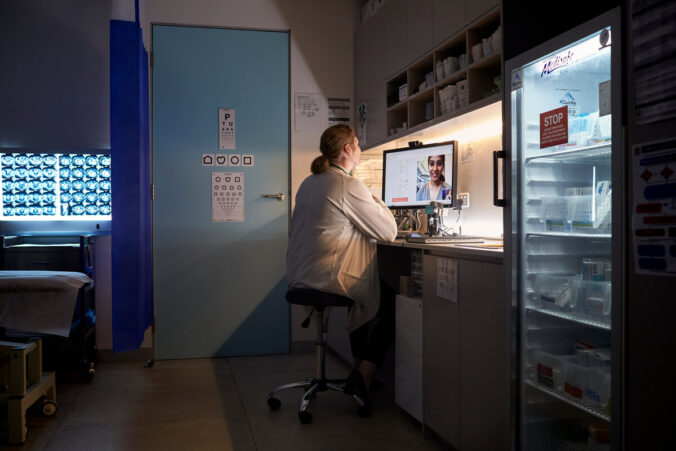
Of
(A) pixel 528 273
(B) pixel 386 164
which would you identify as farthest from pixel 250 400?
(A) pixel 528 273

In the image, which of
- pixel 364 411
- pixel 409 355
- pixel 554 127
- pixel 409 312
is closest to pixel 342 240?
pixel 409 312

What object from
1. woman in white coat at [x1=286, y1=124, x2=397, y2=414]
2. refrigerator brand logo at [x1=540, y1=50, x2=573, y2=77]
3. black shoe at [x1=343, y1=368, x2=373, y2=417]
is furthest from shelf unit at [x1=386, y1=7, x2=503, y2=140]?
black shoe at [x1=343, y1=368, x2=373, y2=417]

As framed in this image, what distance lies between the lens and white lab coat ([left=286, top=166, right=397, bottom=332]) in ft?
8.88

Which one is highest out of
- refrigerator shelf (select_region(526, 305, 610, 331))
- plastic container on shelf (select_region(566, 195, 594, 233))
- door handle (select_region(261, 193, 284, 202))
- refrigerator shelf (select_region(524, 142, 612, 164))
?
refrigerator shelf (select_region(524, 142, 612, 164))

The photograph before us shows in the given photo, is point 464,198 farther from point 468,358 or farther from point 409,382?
point 468,358

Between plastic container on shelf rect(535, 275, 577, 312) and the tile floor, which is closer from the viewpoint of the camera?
plastic container on shelf rect(535, 275, 577, 312)

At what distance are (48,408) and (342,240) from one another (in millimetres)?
1666

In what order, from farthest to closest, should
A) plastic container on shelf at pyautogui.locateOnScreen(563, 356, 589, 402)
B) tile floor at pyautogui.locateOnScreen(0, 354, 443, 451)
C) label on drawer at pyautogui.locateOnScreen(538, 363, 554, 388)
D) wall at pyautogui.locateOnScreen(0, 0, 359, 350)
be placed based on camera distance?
wall at pyautogui.locateOnScreen(0, 0, 359, 350), tile floor at pyautogui.locateOnScreen(0, 354, 443, 451), label on drawer at pyautogui.locateOnScreen(538, 363, 554, 388), plastic container on shelf at pyautogui.locateOnScreen(563, 356, 589, 402)

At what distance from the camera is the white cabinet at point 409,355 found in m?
2.55

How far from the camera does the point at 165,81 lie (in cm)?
407

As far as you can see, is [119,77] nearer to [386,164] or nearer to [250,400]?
[386,164]

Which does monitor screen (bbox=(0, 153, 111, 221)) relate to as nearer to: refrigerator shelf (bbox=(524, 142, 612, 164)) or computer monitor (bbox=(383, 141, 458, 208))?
computer monitor (bbox=(383, 141, 458, 208))

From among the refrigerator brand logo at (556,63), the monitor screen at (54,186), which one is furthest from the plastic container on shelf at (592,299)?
the monitor screen at (54,186)

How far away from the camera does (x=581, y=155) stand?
5.90 feet
